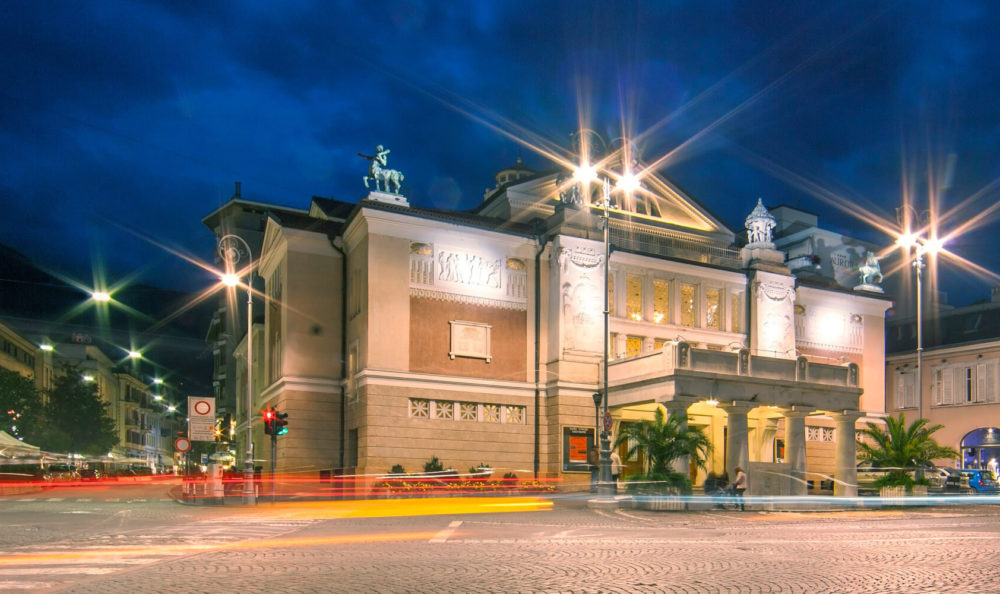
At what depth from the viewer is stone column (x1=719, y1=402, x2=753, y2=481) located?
33.2m

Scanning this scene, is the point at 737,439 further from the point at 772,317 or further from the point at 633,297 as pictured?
the point at 772,317

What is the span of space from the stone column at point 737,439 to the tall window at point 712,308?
8.04m

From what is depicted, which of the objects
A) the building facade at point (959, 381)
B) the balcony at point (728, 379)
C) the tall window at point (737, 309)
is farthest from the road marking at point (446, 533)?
the building facade at point (959, 381)

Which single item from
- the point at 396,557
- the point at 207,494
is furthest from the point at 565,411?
the point at 396,557

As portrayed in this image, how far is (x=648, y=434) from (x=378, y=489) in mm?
10194

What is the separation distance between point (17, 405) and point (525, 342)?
3978cm

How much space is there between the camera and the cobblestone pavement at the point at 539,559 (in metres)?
9.48

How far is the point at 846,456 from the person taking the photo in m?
37.1

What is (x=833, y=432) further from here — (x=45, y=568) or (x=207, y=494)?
(x=45, y=568)

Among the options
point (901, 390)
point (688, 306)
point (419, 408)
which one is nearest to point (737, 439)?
point (688, 306)

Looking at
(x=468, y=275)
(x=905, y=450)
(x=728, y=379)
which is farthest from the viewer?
(x=468, y=275)

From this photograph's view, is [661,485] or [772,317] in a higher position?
[772,317]

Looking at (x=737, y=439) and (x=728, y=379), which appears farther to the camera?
(x=728, y=379)

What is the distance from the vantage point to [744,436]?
34125 mm
